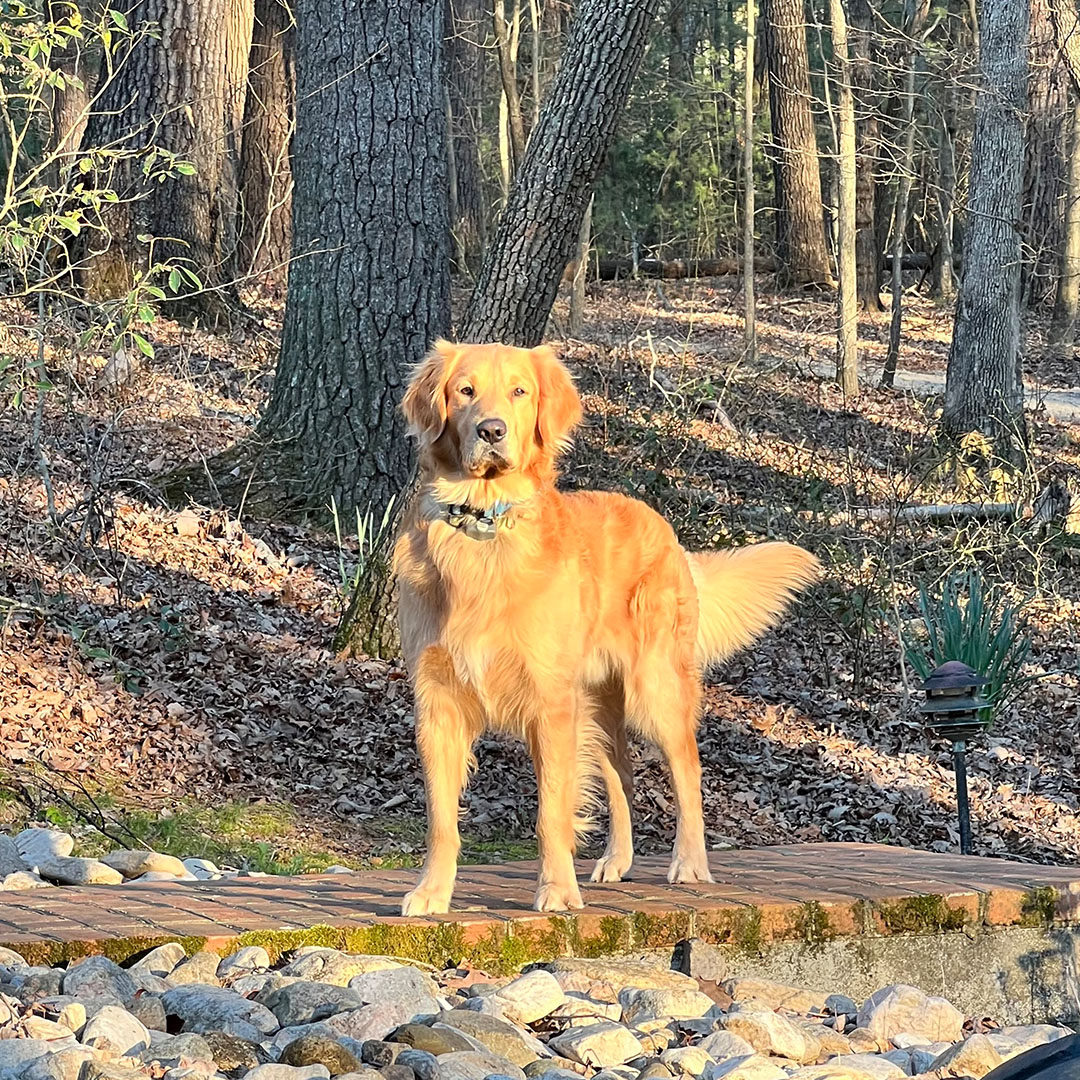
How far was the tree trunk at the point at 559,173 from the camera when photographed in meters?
7.62

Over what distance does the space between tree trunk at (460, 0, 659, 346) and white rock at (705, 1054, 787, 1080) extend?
5.02 m

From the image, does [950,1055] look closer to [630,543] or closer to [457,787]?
[457,787]

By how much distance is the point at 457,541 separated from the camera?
4.42 meters

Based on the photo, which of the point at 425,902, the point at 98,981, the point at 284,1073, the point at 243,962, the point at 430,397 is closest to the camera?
the point at 284,1073

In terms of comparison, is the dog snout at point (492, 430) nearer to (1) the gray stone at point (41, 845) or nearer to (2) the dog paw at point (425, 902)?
(2) the dog paw at point (425, 902)

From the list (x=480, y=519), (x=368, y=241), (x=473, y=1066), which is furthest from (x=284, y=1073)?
(x=368, y=241)

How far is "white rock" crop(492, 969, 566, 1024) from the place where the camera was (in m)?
3.72

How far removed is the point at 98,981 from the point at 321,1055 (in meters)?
0.78

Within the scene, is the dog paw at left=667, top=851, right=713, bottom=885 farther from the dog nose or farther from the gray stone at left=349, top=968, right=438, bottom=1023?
the dog nose

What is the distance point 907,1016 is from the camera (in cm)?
417

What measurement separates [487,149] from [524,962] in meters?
24.6

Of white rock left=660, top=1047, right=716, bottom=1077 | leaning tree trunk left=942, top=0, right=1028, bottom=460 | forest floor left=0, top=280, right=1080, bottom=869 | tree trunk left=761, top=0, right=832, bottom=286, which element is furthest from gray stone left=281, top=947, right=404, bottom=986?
tree trunk left=761, top=0, right=832, bottom=286

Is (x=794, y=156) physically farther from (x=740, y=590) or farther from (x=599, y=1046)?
(x=599, y=1046)

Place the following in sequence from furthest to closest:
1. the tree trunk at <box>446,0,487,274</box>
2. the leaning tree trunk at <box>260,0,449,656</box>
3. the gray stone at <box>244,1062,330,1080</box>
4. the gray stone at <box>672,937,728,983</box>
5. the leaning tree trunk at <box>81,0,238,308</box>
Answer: the tree trunk at <box>446,0,487,274</box>
the leaning tree trunk at <box>81,0,238,308</box>
the leaning tree trunk at <box>260,0,449,656</box>
the gray stone at <box>672,937,728,983</box>
the gray stone at <box>244,1062,330,1080</box>
